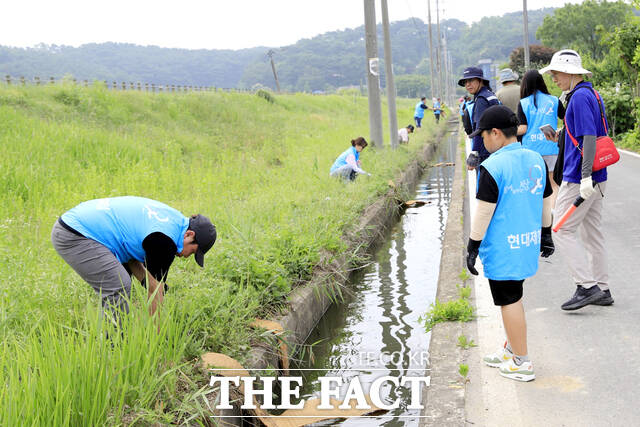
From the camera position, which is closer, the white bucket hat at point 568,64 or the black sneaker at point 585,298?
the white bucket hat at point 568,64

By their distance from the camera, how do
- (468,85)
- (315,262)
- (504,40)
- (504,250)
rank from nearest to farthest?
(504,250) < (315,262) < (468,85) < (504,40)

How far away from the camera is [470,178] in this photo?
1359 centimetres

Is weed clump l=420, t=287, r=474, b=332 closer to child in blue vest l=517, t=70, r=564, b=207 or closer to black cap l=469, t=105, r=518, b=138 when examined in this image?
black cap l=469, t=105, r=518, b=138

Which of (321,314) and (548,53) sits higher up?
(548,53)

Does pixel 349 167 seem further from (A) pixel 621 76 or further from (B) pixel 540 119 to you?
(A) pixel 621 76

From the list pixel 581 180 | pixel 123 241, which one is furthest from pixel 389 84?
pixel 123 241

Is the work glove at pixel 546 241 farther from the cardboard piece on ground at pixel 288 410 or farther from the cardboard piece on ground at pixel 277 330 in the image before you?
the cardboard piece on ground at pixel 277 330

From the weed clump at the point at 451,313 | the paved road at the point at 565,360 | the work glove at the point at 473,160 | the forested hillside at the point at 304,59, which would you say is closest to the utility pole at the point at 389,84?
the work glove at the point at 473,160

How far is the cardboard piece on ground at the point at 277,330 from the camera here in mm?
4684

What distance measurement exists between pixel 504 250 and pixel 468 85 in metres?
3.79

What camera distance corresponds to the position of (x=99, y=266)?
4102 millimetres

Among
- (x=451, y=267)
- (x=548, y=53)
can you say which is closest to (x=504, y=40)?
(x=548, y=53)

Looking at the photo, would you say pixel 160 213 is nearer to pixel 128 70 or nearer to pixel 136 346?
pixel 136 346

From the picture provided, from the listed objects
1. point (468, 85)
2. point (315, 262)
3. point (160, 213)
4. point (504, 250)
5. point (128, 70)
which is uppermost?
point (128, 70)
